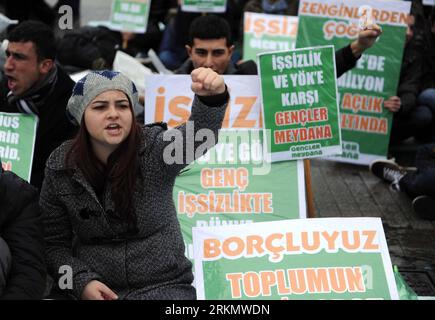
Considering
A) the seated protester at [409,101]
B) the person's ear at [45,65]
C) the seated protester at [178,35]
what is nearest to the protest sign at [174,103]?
the person's ear at [45,65]

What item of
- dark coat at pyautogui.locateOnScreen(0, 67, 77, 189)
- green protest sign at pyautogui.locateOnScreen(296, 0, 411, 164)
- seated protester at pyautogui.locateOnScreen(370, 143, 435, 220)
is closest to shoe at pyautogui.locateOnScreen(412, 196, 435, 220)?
seated protester at pyautogui.locateOnScreen(370, 143, 435, 220)

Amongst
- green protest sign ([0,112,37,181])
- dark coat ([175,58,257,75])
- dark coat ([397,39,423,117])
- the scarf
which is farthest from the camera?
dark coat ([397,39,423,117])

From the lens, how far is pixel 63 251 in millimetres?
3754

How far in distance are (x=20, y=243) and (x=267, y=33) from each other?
235 inches

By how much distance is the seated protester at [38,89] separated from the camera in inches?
207

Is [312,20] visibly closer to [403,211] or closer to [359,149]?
[359,149]

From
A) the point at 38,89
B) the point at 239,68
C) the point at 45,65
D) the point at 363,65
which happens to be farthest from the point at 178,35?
the point at 38,89

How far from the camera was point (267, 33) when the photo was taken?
905 centimetres

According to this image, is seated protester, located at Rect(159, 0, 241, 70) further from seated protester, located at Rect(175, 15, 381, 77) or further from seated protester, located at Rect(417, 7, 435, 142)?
seated protester, located at Rect(175, 15, 381, 77)

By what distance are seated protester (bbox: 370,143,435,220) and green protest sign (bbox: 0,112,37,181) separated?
2972 mm

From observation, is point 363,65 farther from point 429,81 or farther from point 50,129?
point 50,129

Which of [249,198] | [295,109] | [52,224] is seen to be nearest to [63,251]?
[52,224]

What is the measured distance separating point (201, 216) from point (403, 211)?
229cm

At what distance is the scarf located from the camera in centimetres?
526
